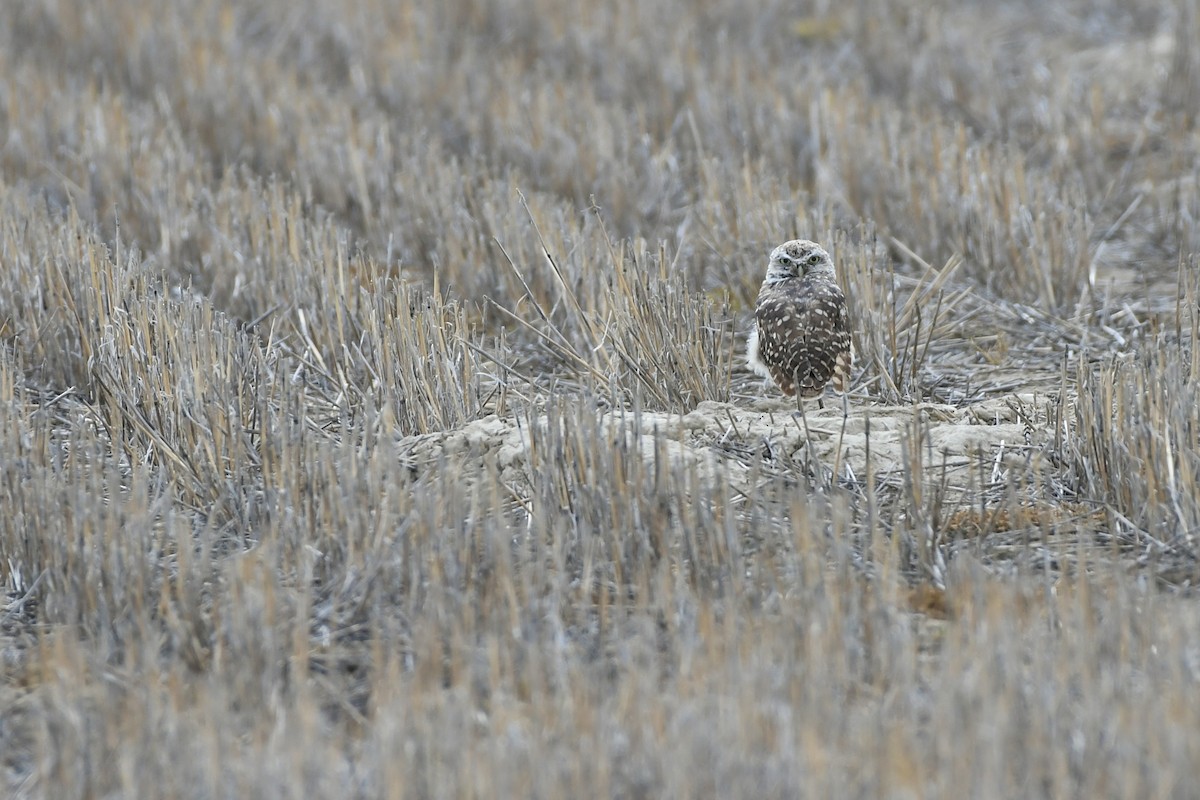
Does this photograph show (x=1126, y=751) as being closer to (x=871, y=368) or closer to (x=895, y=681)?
(x=895, y=681)

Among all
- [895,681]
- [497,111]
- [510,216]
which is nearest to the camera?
[895,681]

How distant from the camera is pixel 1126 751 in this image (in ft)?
8.59

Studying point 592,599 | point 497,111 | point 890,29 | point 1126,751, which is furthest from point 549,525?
point 890,29

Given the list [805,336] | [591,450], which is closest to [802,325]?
[805,336]

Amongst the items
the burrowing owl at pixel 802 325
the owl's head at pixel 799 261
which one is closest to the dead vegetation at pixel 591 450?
the burrowing owl at pixel 802 325

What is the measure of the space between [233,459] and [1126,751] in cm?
251

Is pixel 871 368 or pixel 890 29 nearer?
pixel 871 368

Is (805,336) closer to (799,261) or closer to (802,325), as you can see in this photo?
(802,325)

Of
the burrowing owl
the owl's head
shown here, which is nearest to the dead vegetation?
the burrowing owl

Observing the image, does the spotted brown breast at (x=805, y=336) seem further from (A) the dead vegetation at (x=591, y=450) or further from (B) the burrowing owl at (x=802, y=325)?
(A) the dead vegetation at (x=591, y=450)

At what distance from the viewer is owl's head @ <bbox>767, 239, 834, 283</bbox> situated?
16.3ft

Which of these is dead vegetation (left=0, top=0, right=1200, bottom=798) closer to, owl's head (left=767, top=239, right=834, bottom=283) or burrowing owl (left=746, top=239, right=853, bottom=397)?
burrowing owl (left=746, top=239, right=853, bottom=397)

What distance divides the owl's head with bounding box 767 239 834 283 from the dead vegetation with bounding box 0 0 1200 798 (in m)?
0.33

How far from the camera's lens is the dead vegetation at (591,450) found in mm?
2814
